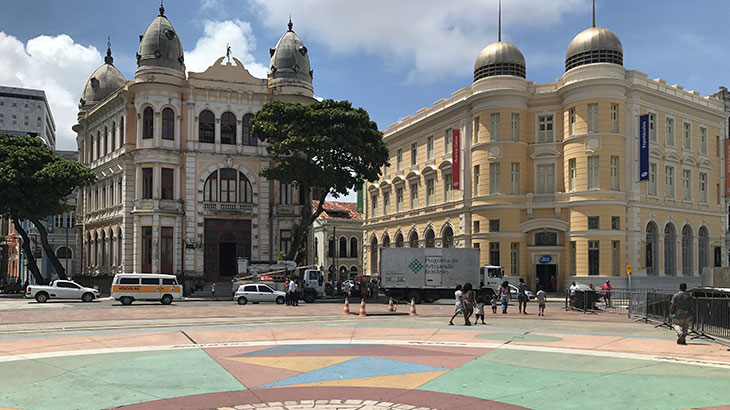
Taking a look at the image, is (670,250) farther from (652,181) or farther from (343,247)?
(343,247)

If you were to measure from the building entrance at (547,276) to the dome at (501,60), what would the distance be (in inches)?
625

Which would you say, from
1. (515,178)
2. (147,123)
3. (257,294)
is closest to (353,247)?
(515,178)

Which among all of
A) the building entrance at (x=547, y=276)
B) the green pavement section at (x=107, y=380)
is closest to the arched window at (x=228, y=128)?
the building entrance at (x=547, y=276)

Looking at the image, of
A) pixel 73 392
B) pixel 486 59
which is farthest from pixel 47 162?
pixel 73 392

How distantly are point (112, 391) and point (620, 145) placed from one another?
45.4 metres

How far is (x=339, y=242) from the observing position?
91188mm

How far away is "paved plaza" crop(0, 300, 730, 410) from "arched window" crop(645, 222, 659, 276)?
30.3 meters

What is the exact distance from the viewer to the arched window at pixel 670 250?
5344 centimetres

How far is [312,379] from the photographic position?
13.0m

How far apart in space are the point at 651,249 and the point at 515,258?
34.7ft

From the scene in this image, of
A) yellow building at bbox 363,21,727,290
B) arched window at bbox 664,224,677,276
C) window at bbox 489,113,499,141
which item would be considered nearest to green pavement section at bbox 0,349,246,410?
yellow building at bbox 363,21,727,290

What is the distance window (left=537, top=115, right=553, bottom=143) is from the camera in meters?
53.4

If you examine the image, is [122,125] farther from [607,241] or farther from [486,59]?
[607,241]

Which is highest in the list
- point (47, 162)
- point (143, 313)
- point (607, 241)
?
point (47, 162)
